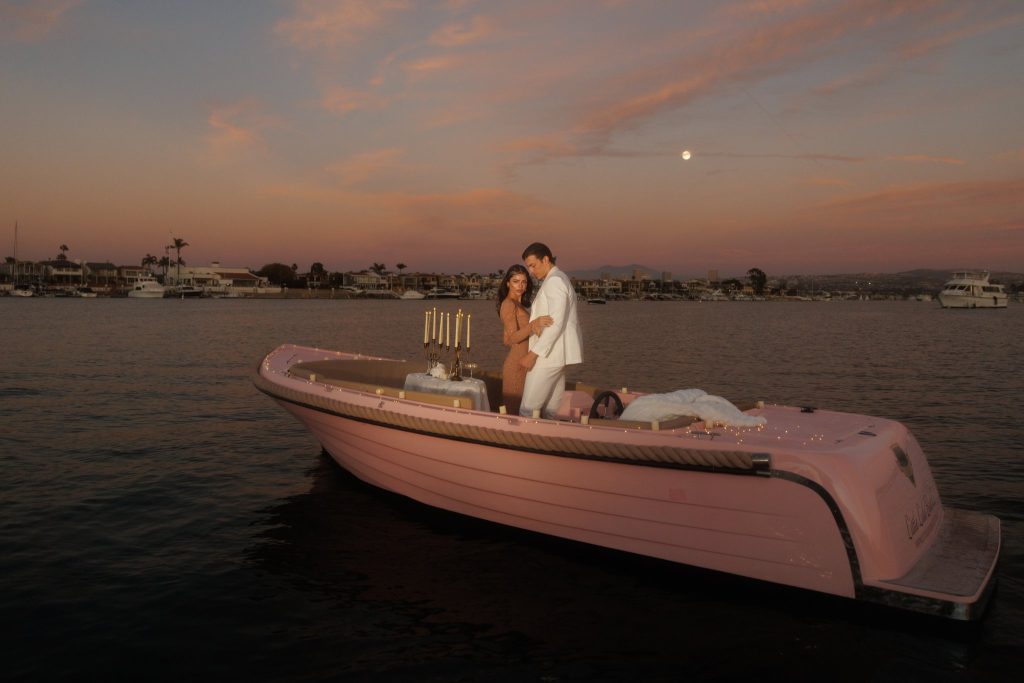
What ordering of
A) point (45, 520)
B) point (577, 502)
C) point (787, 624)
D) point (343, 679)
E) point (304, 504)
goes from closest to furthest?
point (343, 679) < point (787, 624) < point (577, 502) < point (45, 520) < point (304, 504)

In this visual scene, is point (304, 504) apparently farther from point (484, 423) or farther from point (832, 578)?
point (832, 578)

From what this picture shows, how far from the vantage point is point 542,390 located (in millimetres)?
7957

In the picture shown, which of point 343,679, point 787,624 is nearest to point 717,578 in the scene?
point 787,624

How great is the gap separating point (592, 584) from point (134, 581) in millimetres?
4643

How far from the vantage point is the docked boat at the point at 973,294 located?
12650 cm

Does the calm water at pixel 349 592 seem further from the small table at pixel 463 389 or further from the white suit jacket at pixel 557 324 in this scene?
the white suit jacket at pixel 557 324

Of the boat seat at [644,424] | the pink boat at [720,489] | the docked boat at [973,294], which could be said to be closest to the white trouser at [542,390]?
the pink boat at [720,489]

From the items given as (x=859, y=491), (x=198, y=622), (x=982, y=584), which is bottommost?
(x=198, y=622)

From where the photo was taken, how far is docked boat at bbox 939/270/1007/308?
126m

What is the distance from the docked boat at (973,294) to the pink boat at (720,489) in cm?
14186

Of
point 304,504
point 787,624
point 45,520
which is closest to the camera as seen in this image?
point 787,624

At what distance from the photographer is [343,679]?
5504 millimetres

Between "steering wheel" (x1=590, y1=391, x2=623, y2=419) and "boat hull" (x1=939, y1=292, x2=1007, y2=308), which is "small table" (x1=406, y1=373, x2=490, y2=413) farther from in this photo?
"boat hull" (x1=939, y1=292, x2=1007, y2=308)

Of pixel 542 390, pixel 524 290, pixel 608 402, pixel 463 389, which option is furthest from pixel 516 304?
pixel 608 402
